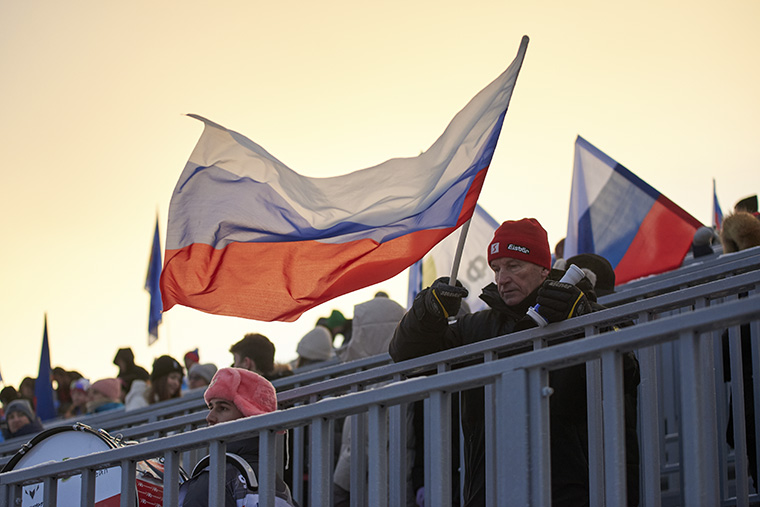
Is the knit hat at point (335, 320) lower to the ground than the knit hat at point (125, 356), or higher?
higher

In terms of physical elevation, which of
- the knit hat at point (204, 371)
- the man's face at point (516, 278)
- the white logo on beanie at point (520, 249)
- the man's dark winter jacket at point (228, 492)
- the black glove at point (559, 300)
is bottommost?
the man's dark winter jacket at point (228, 492)

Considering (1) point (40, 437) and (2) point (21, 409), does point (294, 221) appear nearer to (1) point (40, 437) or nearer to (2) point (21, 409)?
(1) point (40, 437)

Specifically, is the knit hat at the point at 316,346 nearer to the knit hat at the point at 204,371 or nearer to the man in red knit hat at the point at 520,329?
the knit hat at the point at 204,371

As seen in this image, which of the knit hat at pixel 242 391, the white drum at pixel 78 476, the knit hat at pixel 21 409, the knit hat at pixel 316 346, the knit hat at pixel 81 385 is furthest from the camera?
the knit hat at pixel 81 385

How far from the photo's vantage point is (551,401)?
4.43 meters

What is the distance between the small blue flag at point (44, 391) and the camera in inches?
544

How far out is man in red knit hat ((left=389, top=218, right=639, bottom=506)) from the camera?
4395 mm

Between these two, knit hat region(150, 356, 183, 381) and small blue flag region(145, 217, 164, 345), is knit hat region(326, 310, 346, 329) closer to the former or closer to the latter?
small blue flag region(145, 217, 164, 345)

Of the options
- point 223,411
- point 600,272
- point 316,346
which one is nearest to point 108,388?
point 316,346

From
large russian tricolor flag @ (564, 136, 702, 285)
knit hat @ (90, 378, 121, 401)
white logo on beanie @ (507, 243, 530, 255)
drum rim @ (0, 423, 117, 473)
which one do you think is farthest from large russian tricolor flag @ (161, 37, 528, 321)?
knit hat @ (90, 378, 121, 401)

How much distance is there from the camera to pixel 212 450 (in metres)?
3.75

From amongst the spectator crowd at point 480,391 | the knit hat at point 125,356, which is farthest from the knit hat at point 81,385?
the spectator crowd at point 480,391

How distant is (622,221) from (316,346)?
10.3ft

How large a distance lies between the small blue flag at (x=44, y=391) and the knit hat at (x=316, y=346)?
18.0 feet
